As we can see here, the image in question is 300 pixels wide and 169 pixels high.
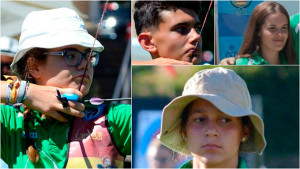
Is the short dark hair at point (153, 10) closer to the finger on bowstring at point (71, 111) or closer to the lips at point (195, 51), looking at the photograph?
the lips at point (195, 51)

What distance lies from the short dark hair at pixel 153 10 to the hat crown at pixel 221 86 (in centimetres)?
22

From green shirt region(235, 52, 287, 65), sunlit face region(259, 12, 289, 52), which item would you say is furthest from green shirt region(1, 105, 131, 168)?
sunlit face region(259, 12, 289, 52)

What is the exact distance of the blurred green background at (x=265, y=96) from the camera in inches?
62.3

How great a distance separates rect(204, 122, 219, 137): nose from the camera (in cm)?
145

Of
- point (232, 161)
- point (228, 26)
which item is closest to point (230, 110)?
point (232, 161)

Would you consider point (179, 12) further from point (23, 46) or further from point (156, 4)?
point (23, 46)

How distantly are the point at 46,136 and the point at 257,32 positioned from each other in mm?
654

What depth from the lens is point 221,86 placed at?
1.46m

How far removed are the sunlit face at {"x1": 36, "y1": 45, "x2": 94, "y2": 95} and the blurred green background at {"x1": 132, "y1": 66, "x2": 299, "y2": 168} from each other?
0.45 ft

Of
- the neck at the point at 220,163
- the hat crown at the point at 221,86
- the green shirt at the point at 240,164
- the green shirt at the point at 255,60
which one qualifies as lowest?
the green shirt at the point at 240,164

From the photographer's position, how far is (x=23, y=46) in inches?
63.2

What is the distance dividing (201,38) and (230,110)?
11.2 inches

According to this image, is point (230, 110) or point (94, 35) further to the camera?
point (94, 35)

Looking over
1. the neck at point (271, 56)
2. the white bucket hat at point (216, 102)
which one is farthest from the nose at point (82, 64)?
the neck at point (271, 56)
